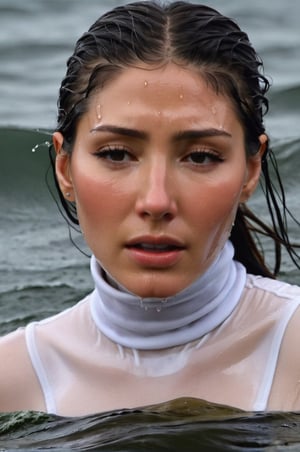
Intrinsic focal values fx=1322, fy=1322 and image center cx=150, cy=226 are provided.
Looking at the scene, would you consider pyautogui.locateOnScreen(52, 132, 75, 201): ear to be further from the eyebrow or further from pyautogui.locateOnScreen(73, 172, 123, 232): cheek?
the eyebrow

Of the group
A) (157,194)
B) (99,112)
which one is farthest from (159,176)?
(99,112)

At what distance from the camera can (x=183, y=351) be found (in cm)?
331

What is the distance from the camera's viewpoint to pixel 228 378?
3277 millimetres

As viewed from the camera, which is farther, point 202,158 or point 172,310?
point 172,310

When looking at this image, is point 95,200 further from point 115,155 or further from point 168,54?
point 168,54

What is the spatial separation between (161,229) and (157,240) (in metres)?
0.03

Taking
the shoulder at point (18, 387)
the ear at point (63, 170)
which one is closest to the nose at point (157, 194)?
the ear at point (63, 170)

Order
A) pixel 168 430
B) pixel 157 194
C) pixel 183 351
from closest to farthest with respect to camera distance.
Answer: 1. pixel 157 194
2. pixel 168 430
3. pixel 183 351

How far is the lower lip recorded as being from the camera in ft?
9.92

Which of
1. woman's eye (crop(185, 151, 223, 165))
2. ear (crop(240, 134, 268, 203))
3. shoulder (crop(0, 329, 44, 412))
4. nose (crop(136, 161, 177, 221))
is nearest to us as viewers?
nose (crop(136, 161, 177, 221))

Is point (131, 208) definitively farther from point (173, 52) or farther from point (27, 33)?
point (27, 33)

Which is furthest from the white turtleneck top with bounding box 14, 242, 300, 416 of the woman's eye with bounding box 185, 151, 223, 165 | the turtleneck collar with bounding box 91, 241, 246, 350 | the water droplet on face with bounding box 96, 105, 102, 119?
the water droplet on face with bounding box 96, 105, 102, 119

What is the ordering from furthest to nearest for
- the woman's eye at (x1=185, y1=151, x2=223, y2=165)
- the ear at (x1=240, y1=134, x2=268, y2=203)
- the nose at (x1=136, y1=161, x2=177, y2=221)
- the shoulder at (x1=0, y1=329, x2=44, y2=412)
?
the shoulder at (x1=0, y1=329, x2=44, y2=412)
the ear at (x1=240, y1=134, x2=268, y2=203)
the woman's eye at (x1=185, y1=151, x2=223, y2=165)
the nose at (x1=136, y1=161, x2=177, y2=221)

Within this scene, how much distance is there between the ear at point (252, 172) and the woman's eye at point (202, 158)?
175 mm
